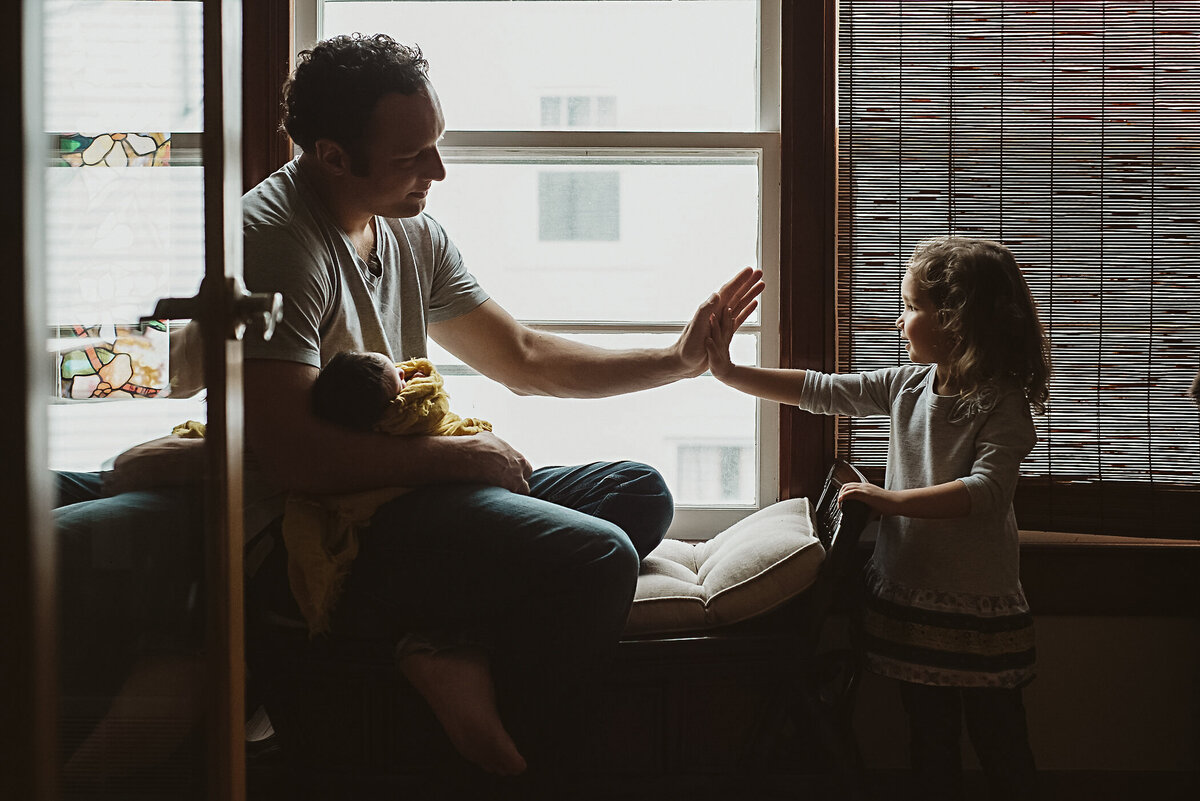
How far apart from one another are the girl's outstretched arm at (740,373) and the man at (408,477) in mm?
308

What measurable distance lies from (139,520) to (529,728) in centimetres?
76

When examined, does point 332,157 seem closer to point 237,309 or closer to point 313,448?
point 313,448

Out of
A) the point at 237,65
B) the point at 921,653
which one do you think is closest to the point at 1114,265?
the point at 921,653

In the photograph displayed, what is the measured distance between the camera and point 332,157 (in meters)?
1.74

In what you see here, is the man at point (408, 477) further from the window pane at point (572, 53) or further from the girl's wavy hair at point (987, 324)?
the girl's wavy hair at point (987, 324)

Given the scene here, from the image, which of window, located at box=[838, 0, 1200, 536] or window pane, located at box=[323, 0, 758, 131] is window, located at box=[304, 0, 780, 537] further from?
window, located at box=[838, 0, 1200, 536]

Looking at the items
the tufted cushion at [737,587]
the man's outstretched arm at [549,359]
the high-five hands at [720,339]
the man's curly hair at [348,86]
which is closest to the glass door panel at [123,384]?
the man's curly hair at [348,86]

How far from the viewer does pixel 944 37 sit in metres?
2.04

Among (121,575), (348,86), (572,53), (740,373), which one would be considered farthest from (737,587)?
(572,53)

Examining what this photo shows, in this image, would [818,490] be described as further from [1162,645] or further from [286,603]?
[286,603]

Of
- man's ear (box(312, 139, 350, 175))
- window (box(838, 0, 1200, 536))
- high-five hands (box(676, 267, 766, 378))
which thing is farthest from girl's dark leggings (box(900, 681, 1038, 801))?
man's ear (box(312, 139, 350, 175))

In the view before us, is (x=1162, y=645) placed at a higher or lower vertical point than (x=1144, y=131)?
lower

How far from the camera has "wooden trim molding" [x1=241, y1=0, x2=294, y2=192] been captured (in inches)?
80.7

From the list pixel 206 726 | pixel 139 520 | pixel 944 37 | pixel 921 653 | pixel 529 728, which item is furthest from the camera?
pixel 944 37
